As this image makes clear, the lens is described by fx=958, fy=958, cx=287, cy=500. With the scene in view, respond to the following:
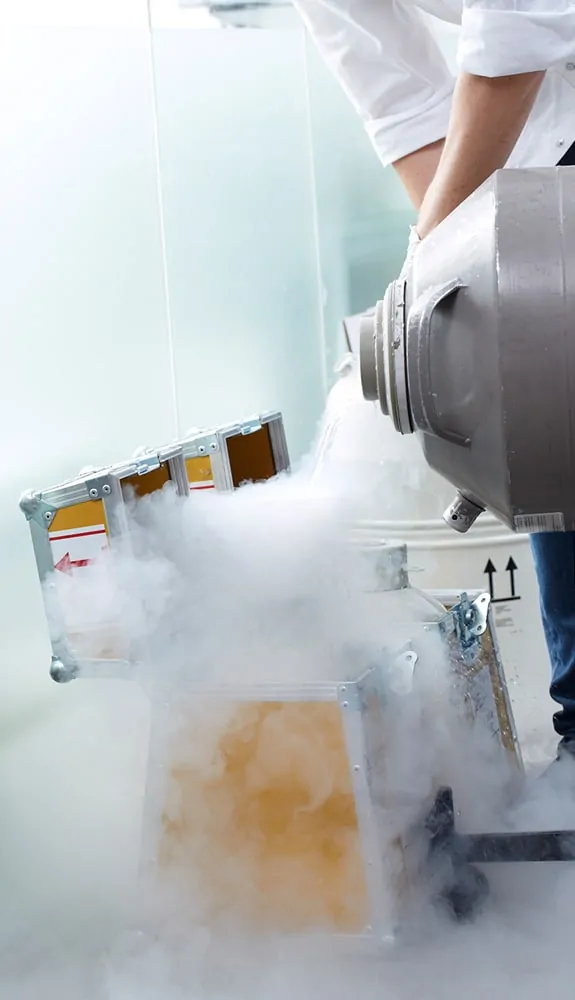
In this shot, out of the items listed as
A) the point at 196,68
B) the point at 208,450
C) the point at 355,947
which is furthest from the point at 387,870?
the point at 196,68

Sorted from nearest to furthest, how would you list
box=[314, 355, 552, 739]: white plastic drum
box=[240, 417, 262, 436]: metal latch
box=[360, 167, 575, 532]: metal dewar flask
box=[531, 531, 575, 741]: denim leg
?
box=[360, 167, 575, 532]: metal dewar flask → box=[531, 531, 575, 741]: denim leg → box=[240, 417, 262, 436]: metal latch → box=[314, 355, 552, 739]: white plastic drum

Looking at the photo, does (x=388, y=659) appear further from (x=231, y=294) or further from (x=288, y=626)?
(x=231, y=294)

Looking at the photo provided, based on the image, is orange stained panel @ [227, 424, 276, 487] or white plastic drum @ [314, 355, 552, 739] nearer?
orange stained panel @ [227, 424, 276, 487]

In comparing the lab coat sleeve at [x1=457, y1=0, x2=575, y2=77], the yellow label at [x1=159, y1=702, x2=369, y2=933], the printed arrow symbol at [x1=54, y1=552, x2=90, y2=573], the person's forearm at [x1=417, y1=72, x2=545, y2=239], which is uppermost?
the lab coat sleeve at [x1=457, y1=0, x2=575, y2=77]

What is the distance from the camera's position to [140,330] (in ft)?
6.07

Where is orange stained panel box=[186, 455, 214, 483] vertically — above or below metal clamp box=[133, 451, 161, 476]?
below

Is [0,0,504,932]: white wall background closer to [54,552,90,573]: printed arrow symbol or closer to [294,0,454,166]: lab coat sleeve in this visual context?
[54,552,90,573]: printed arrow symbol

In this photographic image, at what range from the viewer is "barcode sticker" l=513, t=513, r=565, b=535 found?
83 centimetres

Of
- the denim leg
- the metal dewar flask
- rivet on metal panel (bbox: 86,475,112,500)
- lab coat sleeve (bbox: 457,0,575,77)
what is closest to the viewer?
the metal dewar flask

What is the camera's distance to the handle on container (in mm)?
818

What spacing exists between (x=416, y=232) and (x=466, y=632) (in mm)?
521

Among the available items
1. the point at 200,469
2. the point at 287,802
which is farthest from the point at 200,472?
the point at 287,802

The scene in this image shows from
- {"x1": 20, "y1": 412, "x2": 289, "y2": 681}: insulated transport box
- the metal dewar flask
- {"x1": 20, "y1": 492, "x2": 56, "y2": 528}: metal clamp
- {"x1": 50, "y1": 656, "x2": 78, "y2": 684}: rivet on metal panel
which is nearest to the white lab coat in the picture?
the metal dewar flask

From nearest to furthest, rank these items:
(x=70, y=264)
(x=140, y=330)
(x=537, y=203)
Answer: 1. (x=537, y=203)
2. (x=70, y=264)
3. (x=140, y=330)
